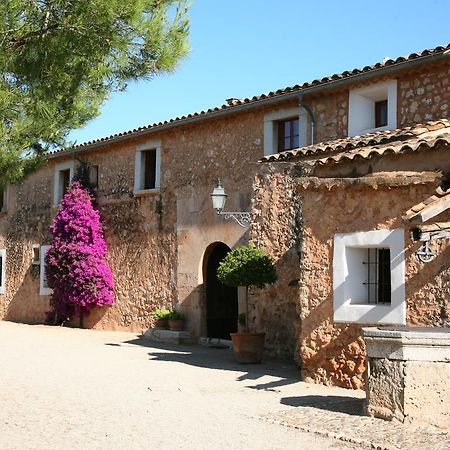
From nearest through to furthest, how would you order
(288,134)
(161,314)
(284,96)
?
(284,96)
(288,134)
(161,314)

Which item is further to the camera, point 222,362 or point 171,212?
point 171,212

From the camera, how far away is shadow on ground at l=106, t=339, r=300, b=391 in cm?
1047

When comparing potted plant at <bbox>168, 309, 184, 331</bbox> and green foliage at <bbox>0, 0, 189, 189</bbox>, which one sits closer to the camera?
green foliage at <bbox>0, 0, 189, 189</bbox>

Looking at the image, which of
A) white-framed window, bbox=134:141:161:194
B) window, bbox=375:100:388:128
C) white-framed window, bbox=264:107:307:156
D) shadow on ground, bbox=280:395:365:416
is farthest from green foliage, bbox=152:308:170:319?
shadow on ground, bbox=280:395:365:416

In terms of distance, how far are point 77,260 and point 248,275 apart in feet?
25.4

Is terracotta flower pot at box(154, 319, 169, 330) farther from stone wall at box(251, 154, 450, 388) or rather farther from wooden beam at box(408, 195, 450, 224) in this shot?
wooden beam at box(408, 195, 450, 224)

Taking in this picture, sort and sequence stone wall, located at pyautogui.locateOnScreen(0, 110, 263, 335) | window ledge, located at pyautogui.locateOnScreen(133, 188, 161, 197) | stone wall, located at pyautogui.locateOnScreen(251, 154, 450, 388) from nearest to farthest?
1. stone wall, located at pyautogui.locateOnScreen(251, 154, 450, 388)
2. stone wall, located at pyautogui.locateOnScreen(0, 110, 263, 335)
3. window ledge, located at pyautogui.locateOnScreen(133, 188, 161, 197)

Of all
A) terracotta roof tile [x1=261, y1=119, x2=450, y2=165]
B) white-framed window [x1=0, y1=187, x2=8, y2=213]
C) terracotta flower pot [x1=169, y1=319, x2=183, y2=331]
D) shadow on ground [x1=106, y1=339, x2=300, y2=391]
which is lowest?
shadow on ground [x1=106, y1=339, x2=300, y2=391]

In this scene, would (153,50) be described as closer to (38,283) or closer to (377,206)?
(377,206)

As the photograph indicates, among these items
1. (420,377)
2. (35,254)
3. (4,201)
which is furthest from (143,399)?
(4,201)

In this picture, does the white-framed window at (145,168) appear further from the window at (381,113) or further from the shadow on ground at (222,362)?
the window at (381,113)

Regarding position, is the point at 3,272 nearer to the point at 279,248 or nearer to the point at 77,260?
the point at 77,260

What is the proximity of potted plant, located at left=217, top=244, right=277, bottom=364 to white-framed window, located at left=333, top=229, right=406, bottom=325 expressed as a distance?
8.21 feet

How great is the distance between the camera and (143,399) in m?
8.63
